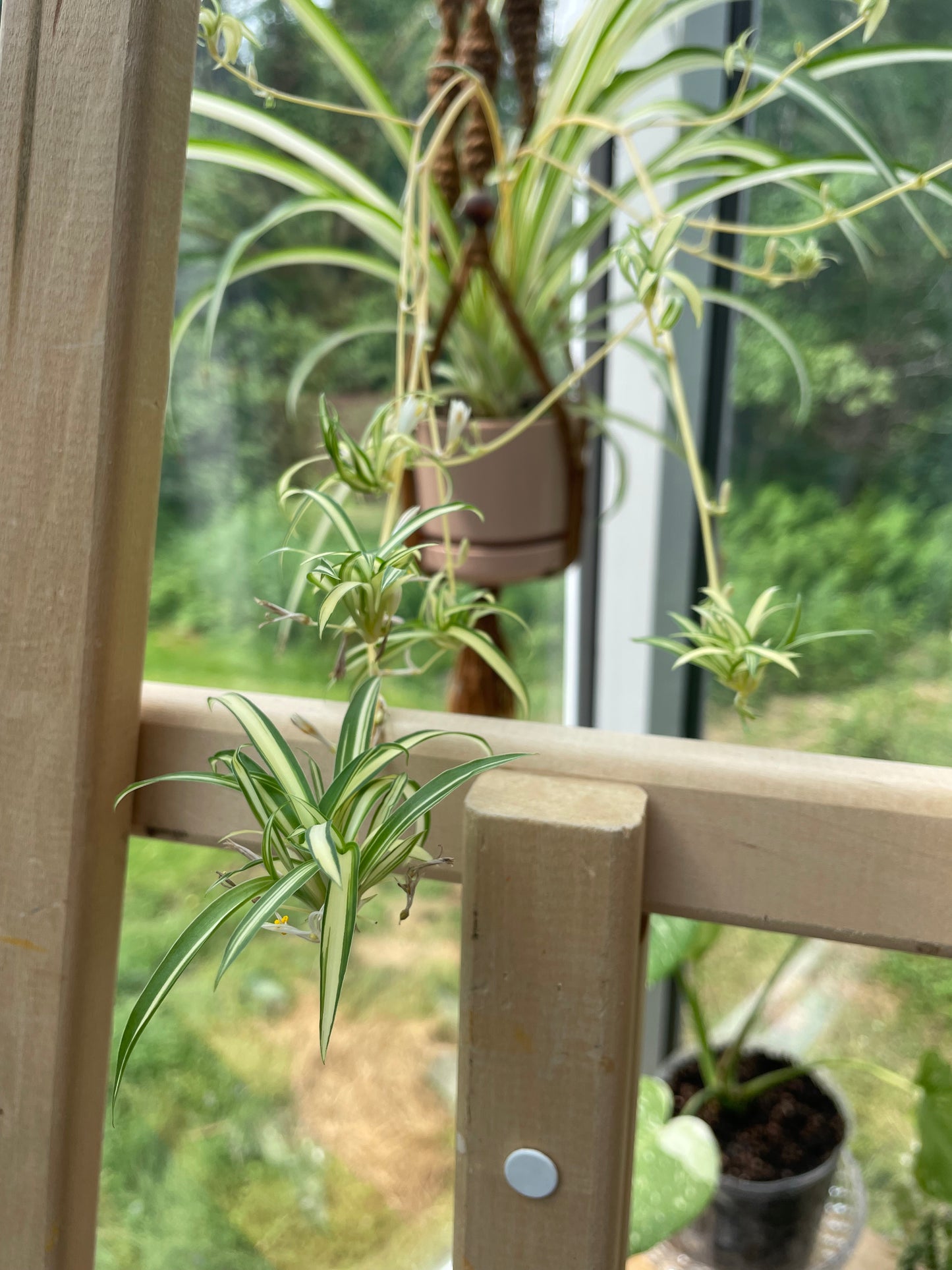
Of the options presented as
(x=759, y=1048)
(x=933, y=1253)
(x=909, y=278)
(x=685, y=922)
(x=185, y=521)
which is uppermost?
(x=909, y=278)

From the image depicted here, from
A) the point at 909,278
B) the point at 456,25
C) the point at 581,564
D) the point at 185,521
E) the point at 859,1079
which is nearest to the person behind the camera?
the point at 456,25

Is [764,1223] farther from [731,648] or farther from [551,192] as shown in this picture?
[551,192]

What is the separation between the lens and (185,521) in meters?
0.90

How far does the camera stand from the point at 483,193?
648mm

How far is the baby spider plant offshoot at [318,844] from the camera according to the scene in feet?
0.91

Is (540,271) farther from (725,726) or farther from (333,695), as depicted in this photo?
(725,726)

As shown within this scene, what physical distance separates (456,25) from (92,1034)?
2.28ft

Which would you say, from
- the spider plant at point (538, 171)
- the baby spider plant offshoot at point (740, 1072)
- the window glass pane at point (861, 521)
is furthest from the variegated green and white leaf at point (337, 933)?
the window glass pane at point (861, 521)

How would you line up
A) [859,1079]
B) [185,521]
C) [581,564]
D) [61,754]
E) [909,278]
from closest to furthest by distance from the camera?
[61,754], [185,521], [909,278], [859,1079], [581,564]

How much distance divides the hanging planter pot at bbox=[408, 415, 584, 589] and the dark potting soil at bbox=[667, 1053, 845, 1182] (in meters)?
0.63

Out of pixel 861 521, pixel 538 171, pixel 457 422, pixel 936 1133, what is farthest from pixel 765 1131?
pixel 538 171

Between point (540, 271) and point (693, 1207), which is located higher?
point (540, 271)

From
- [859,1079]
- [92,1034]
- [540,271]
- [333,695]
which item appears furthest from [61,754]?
[859,1079]

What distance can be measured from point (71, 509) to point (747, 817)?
289 mm
